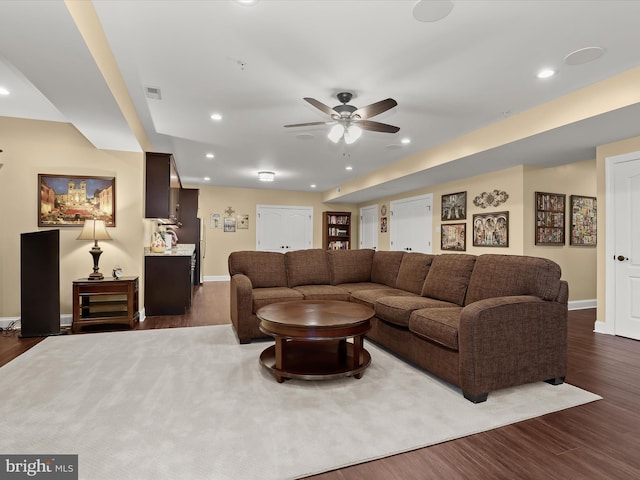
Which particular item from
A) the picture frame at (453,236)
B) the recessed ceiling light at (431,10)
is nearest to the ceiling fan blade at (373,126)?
the recessed ceiling light at (431,10)

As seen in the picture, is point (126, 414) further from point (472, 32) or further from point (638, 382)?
point (638, 382)

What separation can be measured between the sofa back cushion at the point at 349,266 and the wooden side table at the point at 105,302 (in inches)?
102

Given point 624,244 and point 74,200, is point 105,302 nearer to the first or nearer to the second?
point 74,200

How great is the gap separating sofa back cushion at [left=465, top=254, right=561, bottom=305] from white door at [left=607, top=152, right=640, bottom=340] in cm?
237

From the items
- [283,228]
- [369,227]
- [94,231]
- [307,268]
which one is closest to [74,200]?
[94,231]

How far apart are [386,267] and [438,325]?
1.95 meters

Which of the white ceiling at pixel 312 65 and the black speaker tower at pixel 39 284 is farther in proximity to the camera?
the black speaker tower at pixel 39 284

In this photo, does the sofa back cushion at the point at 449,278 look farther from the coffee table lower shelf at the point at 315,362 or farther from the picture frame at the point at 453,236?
the picture frame at the point at 453,236

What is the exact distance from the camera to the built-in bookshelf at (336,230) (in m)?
10.3

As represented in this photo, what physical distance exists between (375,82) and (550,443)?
3052 millimetres

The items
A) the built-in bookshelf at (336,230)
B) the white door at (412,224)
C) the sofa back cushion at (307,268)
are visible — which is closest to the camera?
the sofa back cushion at (307,268)

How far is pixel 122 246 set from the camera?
457 centimetres

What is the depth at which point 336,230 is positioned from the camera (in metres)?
10.4

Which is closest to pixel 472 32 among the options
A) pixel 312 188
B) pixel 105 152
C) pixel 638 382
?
pixel 638 382
